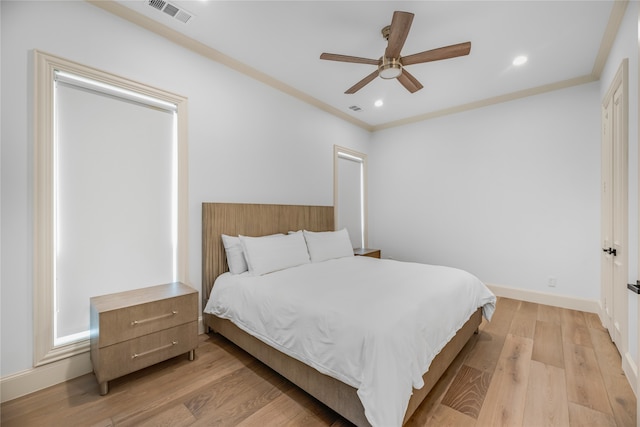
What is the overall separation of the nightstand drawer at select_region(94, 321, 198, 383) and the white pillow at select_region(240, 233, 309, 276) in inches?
28.1

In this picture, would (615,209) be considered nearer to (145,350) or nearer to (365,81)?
(365,81)

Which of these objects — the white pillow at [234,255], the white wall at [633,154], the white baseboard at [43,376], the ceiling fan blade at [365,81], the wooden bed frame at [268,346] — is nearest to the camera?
the wooden bed frame at [268,346]

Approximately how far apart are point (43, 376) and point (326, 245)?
2595 millimetres

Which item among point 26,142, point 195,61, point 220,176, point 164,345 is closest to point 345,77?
point 195,61

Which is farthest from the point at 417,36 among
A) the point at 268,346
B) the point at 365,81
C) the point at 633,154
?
the point at 268,346

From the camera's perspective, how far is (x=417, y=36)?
2477 mm

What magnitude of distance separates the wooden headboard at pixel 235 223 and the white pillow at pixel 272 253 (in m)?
0.25

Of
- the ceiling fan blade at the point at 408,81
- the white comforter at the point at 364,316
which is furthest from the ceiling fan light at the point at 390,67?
the white comforter at the point at 364,316

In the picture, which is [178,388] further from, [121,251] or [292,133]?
[292,133]

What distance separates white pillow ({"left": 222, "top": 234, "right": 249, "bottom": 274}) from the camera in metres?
2.68

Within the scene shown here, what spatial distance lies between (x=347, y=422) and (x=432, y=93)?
3.79m

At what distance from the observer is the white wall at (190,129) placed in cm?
176

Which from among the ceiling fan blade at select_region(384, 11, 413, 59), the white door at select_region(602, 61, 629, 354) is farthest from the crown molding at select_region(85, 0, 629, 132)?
the ceiling fan blade at select_region(384, 11, 413, 59)

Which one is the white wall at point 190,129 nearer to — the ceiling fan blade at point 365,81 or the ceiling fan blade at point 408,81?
the ceiling fan blade at point 365,81
